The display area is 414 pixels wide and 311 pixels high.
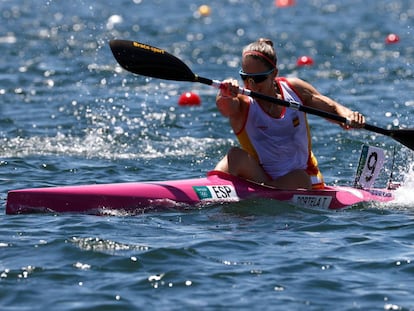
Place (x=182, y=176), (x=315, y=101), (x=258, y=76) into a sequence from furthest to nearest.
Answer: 1. (x=182, y=176)
2. (x=315, y=101)
3. (x=258, y=76)

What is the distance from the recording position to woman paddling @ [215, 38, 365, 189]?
27.1 ft

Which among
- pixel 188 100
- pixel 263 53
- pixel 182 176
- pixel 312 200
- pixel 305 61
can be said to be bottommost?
pixel 312 200

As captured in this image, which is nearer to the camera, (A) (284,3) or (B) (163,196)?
(B) (163,196)

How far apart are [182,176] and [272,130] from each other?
5.88 ft

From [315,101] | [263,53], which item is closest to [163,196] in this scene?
[263,53]

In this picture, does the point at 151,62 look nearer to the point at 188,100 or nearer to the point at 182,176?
the point at 182,176

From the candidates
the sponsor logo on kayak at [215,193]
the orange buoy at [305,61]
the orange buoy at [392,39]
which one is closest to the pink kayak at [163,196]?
the sponsor logo on kayak at [215,193]

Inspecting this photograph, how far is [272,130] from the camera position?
8.39 m

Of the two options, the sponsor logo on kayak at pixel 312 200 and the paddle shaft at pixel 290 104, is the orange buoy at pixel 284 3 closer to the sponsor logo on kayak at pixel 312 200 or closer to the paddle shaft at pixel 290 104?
the paddle shaft at pixel 290 104

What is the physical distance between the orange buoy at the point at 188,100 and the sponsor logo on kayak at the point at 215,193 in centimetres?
586

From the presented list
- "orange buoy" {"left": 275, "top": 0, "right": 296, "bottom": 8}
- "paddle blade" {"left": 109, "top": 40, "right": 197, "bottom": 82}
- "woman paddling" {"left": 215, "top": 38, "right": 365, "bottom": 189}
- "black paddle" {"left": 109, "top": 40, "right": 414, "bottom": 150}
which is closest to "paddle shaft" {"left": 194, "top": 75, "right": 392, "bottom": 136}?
"black paddle" {"left": 109, "top": 40, "right": 414, "bottom": 150}

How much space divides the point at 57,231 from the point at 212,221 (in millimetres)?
1199

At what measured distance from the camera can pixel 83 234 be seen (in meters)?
7.25

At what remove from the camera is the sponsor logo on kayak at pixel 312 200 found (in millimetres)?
8336
